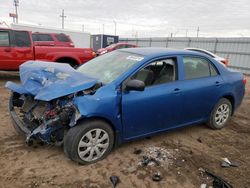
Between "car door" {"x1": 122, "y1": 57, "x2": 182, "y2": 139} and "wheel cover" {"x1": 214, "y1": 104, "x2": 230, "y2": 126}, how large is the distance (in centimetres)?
119

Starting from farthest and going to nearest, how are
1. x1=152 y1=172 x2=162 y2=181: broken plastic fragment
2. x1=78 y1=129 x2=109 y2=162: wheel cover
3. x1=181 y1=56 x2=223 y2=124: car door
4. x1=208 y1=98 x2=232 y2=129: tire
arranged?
1. x1=208 y1=98 x2=232 y2=129: tire
2. x1=181 y1=56 x2=223 y2=124: car door
3. x1=78 y1=129 x2=109 y2=162: wheel cover
4. x1=152 y1=172 x2=162 y2=181: broken plastic fragment

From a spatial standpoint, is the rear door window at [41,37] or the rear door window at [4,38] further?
the rear door window at [41,37]

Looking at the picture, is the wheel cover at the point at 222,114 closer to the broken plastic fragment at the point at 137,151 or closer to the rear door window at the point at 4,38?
the broken plastic fragment at the point at 137,151

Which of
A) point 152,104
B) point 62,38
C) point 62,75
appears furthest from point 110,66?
point 62,38

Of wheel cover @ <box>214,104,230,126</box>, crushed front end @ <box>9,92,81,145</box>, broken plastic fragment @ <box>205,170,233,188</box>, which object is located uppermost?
crushed front end @ <box>9,92,81,145</box>

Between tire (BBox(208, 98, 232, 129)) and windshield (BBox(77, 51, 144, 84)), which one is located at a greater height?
windshield (BBox(77, 51, 144, 84))

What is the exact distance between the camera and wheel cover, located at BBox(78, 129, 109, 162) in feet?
10.9

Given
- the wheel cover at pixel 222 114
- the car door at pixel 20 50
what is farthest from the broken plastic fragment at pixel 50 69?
the car door at pixel 20 50

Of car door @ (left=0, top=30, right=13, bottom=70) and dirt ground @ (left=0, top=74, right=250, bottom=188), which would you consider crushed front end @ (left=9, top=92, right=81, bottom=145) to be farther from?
car door @ (left=0, top=30, right=13, bottom=70)

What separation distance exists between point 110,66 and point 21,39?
5.87 meters

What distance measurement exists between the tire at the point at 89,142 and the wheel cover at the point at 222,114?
2.50 metres

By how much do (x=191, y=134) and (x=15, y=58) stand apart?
664 centimetres

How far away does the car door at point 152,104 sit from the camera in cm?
362

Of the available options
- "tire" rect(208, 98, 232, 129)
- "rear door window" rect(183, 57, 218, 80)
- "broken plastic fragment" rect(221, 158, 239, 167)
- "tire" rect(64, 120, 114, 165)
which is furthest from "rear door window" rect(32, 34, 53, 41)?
"broken plastic fragment" rect(221, 158, 239, 167)
